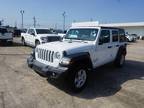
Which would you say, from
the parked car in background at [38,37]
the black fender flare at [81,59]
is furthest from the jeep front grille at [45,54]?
the parked car in background at [38,37]

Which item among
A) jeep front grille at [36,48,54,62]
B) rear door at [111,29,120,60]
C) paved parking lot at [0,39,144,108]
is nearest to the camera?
paved parking lot at [0,39,144,108]

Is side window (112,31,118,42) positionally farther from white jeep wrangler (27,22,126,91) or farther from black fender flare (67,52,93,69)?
black fender flare (67,52,93,69)

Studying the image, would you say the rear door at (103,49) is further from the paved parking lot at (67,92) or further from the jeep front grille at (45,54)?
the jeep front grille at (45,54)

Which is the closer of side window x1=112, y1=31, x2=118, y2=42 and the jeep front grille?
the jeep front grille

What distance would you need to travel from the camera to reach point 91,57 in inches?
269

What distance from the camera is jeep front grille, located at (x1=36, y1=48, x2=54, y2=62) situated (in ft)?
20.3

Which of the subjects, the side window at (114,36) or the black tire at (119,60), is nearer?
the side window at (114,36)

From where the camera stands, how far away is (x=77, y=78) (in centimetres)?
612

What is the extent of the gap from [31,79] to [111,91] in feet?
9.28

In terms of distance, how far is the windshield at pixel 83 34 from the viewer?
7311 millimetres

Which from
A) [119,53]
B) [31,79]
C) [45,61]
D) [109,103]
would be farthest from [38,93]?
[119,53]

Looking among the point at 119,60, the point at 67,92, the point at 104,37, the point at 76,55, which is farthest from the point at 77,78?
the point at 119,60

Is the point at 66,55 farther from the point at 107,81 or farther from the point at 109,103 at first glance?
the point at 107,81

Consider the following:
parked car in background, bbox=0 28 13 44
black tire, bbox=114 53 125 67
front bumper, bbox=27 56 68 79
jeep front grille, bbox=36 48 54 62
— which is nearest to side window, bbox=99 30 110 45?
black tire, bbox=114 53 125 67
